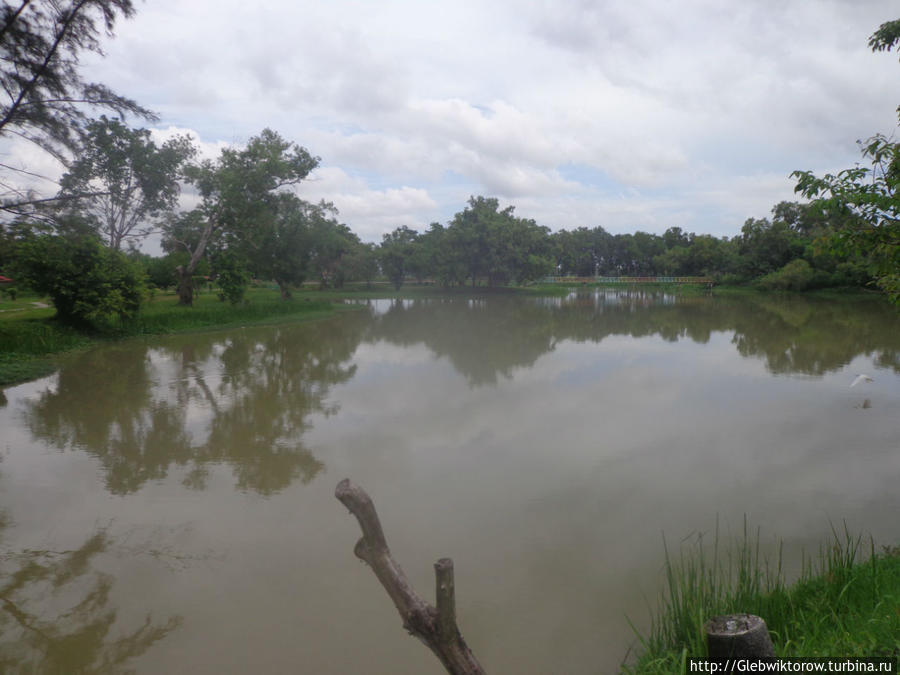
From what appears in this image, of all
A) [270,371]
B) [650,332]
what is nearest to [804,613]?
[270,371]

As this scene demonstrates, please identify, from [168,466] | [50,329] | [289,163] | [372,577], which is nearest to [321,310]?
[289,163]

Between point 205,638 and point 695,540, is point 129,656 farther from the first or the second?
point 695,540

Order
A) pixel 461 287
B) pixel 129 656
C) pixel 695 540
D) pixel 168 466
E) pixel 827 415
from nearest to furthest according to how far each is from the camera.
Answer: pixel 129 656, pixel 695 540, pixel 168 466, pixel 827 415, pixel 461 287

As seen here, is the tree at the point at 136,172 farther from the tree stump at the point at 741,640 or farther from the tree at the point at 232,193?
the tree stump at the point at 741,640

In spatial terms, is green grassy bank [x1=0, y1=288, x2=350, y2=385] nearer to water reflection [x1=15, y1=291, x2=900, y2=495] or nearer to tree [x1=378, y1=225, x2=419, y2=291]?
water reflection [x1=15, y1=291, x2=900, y2=495]

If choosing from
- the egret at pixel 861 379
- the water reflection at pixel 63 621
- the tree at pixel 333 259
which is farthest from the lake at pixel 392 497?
the tree at pixel 333 259

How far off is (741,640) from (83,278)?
18799 millimetres

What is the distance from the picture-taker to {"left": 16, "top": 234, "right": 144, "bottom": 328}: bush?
15102mm

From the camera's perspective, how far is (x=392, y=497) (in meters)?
5.77

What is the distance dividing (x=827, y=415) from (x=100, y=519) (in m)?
10.1

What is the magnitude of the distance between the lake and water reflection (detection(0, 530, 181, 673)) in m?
0.02

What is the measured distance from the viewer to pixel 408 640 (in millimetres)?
3604

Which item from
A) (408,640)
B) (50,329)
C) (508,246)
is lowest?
(408,640)

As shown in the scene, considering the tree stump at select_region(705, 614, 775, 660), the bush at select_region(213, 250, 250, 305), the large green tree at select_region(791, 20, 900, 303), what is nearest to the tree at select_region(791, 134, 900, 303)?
the large green tree at select_region(791, 20, 900, 303)
